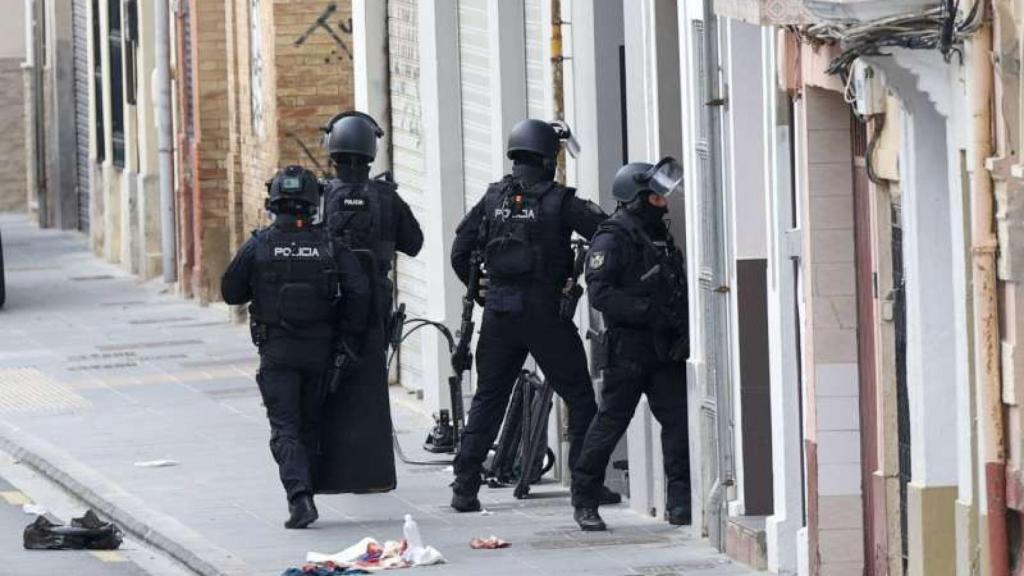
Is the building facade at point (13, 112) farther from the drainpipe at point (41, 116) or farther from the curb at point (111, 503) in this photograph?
the curb at point (111, 503)

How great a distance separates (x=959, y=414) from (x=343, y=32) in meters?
15.1

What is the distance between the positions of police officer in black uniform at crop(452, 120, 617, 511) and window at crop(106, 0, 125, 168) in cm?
1892

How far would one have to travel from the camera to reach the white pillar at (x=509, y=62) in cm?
1847

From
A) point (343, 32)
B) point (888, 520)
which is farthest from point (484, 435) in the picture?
point (343, 32)

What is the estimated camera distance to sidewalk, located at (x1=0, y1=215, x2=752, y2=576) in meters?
14.9

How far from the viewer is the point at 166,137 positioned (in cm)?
3119

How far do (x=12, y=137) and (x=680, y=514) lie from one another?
29450 millimetres

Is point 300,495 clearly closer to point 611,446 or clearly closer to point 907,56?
point 611,446

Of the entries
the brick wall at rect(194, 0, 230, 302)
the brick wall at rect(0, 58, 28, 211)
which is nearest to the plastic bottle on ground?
the brick wall at rect(194, 0, 230, 302)

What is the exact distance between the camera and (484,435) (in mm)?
16047

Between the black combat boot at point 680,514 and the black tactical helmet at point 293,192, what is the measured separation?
93.2 inches

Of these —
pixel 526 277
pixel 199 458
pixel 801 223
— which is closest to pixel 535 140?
pixel 526 277

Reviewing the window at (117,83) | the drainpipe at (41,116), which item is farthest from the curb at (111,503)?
the drainpipe at (41,116)

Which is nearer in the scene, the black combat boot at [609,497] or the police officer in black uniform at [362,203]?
the black combat boot at [609,497]
